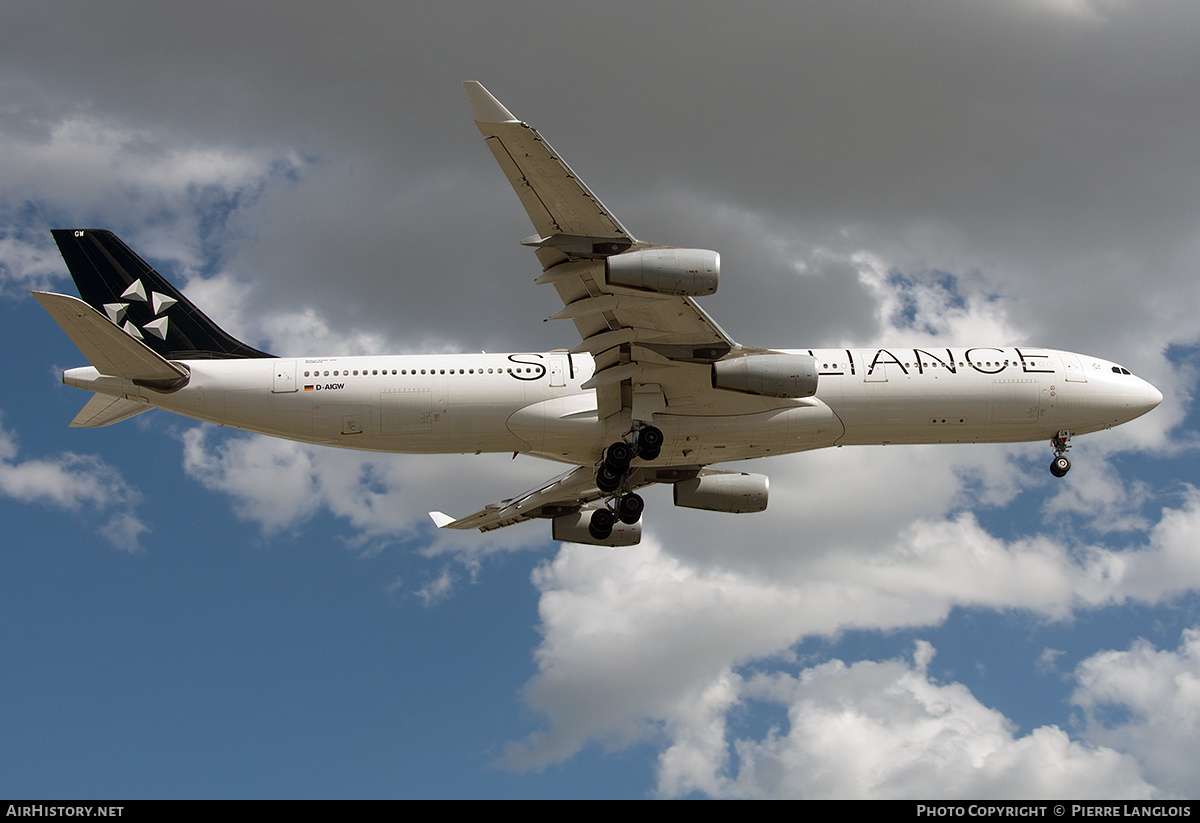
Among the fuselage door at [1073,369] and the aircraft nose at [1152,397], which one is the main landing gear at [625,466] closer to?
the fuselage door at [1073,369]

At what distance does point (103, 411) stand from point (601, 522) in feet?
58.1

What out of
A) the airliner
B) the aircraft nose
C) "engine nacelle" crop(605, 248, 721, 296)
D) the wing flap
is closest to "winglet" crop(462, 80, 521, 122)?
the wing flap

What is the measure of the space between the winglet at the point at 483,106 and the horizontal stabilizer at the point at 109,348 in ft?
44.9

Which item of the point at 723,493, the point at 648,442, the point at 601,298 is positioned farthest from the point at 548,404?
the point at 723,493

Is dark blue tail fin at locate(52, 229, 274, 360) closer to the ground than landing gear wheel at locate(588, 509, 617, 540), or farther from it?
farther from it

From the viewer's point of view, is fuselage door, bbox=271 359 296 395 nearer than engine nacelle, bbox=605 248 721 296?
No

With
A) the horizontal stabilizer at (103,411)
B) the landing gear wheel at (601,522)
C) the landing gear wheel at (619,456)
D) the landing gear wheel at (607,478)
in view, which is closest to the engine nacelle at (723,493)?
the landing gear wheel at (601,522)

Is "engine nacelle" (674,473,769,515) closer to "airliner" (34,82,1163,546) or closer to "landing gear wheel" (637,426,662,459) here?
"airliner" (34,82,1163,546)

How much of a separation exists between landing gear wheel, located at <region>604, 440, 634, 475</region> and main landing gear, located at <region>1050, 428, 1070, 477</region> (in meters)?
15.5

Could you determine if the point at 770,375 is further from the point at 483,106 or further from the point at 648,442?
the point at 483,106

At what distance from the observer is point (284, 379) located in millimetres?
34500

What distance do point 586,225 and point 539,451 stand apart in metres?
10.7

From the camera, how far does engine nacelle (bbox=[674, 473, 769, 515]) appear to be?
1592 inches
